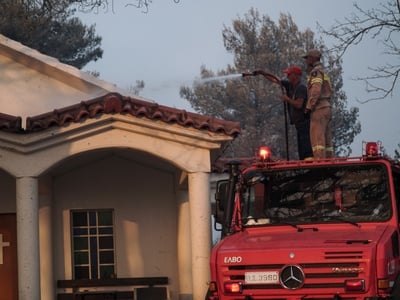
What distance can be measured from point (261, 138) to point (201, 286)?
Result: 33333mm

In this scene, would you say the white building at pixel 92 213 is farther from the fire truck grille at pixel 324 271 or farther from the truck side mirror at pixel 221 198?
the fire truck grille at pixel 324 271

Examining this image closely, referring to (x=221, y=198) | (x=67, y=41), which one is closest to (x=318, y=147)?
(x=221, y=198)

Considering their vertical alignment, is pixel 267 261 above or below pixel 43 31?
below

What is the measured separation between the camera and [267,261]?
10148 mm

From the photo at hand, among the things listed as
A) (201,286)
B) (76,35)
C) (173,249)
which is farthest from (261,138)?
(201,286)

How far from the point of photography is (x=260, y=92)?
Result: 159ft

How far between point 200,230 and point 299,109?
8.46 ft

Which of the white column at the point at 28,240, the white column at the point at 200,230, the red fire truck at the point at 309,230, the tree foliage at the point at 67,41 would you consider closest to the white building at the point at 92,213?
the white column at the point at 200,230

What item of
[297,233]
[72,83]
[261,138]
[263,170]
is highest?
[261,138]

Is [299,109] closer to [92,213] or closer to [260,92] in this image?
[92,213]

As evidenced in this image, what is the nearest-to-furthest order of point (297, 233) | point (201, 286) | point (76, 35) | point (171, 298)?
point (297, 233)
point (201, 286)
point (171, 298)
point (76, 35)

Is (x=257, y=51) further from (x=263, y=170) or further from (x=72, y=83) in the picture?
(x=263, y=170)

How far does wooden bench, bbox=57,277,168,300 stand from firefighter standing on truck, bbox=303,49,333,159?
5831 mm

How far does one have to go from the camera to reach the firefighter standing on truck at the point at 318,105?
1315 centimetres
